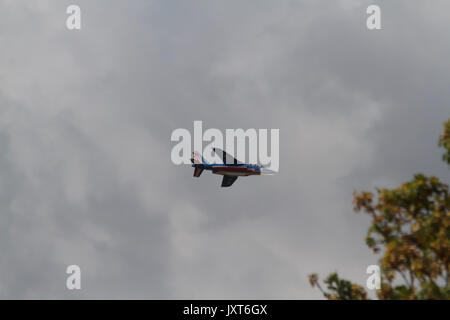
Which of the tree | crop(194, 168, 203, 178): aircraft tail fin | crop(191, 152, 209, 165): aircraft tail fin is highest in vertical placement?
crop(191, 152, 209, 165): aircraft tail fin

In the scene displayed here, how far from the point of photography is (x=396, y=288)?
28984 mm

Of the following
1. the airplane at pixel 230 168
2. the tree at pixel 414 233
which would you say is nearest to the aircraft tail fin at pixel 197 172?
the airplane at pixel 230 168

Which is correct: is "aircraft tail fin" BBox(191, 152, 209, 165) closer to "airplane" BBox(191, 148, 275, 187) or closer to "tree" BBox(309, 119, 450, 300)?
"airplane" BBox(191, 148, 275, 187)

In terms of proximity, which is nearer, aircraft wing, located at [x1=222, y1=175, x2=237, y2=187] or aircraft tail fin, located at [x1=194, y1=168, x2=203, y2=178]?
aircraft tail fin, located at [x1=194, y1=168, x2=203, y2=178]

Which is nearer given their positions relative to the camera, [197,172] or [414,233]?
[414,233]

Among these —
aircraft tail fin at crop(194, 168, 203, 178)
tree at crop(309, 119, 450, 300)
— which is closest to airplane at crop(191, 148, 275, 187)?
aircraft tail fin at crop(194, 168, 203, 178)

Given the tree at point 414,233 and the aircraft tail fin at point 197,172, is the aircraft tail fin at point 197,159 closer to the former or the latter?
the aircraft tail fin at point 197,172

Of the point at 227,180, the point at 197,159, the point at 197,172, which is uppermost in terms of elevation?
the point at 197,159

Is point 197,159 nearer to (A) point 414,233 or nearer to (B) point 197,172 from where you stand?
(B) point 197,172

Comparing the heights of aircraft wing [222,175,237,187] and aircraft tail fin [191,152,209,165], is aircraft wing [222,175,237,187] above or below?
below

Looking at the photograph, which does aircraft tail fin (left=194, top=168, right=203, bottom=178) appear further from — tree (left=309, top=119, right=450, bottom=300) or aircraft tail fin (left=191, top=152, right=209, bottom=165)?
tree (left=309, top=119, right=450, bottom=300)

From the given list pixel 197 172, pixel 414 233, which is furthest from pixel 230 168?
pixel 414 233
